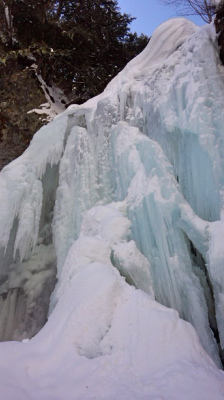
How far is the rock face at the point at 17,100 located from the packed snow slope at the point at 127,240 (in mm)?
2699

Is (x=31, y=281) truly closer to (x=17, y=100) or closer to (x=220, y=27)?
(x=17, y=100)

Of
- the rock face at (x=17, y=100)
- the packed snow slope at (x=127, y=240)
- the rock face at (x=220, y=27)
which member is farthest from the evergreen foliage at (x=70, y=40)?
the rock face at (x=220, y=27)

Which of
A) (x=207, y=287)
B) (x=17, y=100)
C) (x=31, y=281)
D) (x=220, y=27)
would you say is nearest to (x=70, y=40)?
(x=17, y=100)

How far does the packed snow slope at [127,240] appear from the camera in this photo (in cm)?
206

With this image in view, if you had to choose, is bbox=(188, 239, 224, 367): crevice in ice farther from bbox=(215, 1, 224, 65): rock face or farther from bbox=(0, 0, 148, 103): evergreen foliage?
bbox=(0, 0, 148, 103): evergreen foliage

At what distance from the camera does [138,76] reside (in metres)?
4.86

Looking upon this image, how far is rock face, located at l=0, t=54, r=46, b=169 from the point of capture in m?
7.43

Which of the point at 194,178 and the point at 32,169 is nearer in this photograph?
the point at 194,178

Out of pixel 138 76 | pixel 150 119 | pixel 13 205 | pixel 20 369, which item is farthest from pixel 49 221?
pixel 20 369

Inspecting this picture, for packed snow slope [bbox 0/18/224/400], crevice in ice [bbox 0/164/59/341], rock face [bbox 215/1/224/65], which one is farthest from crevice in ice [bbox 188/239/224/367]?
rock face [bbox 215/1/224/65]

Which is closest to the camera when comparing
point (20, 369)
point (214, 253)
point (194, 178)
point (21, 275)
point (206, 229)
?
point (20, 369)

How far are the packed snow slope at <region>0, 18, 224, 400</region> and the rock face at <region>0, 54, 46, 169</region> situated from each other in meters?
2.70

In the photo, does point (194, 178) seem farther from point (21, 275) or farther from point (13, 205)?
point (21, 275)

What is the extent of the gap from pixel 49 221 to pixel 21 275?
1043mm
